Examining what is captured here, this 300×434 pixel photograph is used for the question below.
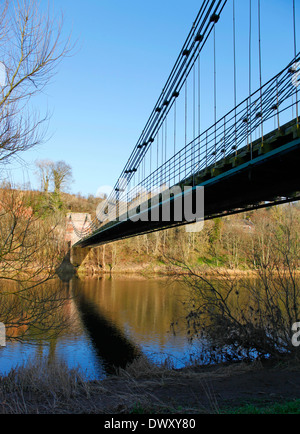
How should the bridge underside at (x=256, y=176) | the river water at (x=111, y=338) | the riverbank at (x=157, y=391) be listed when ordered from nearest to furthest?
the riverbank at (x=157, y=391), the bridge underside at (x=256, y=176), the river water at (x=111, y=338)

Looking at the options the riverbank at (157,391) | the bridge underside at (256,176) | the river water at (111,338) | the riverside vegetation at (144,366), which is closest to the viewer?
the riverbank at (157,391)

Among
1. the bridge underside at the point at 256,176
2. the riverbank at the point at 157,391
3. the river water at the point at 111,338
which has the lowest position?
the river water at the point at 111,338

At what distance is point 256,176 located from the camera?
7168 mm

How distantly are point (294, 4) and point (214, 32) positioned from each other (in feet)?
18.4

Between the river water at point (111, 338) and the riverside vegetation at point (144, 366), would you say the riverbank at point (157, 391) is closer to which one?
the riverside vegetation at point (144, 366)

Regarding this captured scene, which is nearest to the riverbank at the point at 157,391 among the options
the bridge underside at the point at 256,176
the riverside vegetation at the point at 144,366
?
the riverside vegetation at the point at 144,366

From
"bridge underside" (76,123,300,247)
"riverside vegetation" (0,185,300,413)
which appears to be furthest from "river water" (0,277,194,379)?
"bridge underside" (76,123,300,247)

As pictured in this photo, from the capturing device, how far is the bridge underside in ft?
Answer: 19.6

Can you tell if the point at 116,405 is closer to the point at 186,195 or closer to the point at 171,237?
the point at 186,195

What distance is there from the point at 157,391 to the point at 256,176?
4.39 m

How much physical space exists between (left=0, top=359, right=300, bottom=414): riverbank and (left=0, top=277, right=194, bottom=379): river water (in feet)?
2.40

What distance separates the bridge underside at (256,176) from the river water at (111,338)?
8.71 ft

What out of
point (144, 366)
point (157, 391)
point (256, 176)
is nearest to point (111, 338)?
point (144, 366)

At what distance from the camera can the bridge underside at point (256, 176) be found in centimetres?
598
